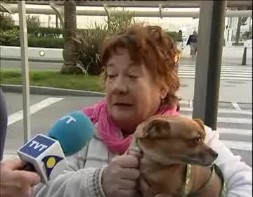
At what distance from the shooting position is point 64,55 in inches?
282

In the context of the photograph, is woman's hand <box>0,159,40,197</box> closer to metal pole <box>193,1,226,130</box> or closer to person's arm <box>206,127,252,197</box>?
person's arm <box>206,127,252,197</box>

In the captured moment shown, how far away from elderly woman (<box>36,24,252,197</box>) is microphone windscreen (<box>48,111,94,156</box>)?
9cm

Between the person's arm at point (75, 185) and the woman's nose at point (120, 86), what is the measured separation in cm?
22

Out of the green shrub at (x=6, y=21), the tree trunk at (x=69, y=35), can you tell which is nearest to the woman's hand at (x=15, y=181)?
the green shrub at (x=6, y=21)

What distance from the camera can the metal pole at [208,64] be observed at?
172cm

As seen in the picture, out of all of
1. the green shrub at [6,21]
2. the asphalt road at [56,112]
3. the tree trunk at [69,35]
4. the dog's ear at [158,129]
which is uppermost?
the green shrub at [6,21]

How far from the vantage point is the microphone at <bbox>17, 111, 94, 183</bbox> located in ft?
3.15

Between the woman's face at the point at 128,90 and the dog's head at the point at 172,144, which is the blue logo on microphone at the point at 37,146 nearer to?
the dog's head at the point at 172,144

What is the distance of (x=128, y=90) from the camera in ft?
4.34

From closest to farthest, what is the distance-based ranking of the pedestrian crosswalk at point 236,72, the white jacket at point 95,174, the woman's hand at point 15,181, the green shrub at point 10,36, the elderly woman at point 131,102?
1. the pedestrian crosswalk at point 236,72
2. the woman's hand at point 15,181
3. the white jacket at point 95,174
4. the elderly woman at point 131,102
5. the green shrub at point 10,36

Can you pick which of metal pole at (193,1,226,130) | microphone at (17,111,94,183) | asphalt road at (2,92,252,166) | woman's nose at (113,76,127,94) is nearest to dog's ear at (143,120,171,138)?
microphone at (17,111,94,183)

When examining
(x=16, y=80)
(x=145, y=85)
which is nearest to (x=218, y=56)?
(x=145, y=85)

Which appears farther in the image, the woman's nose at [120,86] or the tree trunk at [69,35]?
the tree trunk at [69,35]

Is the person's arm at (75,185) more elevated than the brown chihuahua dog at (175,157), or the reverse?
the brown chihuahua dog at (175,157)
